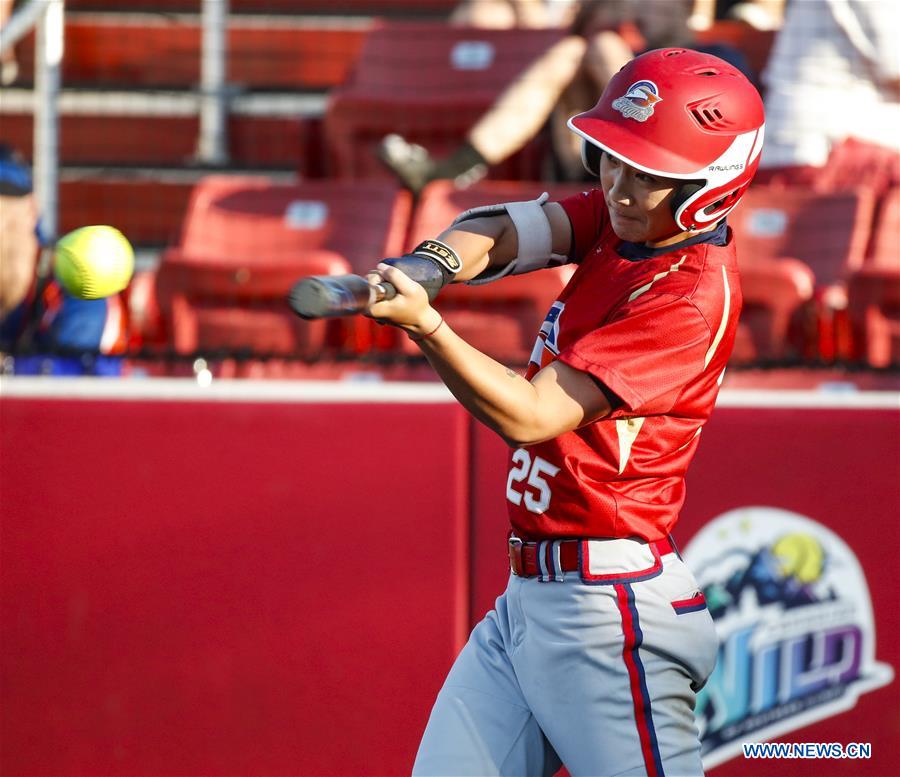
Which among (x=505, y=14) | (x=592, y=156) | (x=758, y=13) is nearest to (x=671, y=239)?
(x=592, y=156)

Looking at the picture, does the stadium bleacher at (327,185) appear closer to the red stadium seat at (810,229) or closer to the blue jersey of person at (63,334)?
the red stadium seat at (810,229)

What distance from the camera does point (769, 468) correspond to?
12.0 feet

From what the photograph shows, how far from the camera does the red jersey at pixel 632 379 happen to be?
2.19 m

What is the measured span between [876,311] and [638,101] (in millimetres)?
2761

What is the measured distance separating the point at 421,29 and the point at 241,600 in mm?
3864

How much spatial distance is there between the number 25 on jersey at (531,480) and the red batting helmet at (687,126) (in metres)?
0.50

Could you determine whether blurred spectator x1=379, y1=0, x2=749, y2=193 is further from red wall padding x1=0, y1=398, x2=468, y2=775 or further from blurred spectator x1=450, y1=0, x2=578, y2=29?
red wall padding x1=0, y1=398, x2=468, y2=775

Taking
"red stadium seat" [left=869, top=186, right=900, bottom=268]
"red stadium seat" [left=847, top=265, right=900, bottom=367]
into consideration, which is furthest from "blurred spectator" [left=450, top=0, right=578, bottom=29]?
"red stadium seat" [left=847, top=265, right=900, bottom=367]

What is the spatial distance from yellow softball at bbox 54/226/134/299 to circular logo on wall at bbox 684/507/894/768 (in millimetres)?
1832

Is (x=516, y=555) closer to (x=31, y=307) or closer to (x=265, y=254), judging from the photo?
(x=31, y=307)

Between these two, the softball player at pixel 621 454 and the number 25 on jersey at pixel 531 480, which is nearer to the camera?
the softball player at pixel 621 454

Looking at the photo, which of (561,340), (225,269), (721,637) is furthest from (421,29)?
(561,340)

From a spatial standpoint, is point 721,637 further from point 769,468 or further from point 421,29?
point 421,29

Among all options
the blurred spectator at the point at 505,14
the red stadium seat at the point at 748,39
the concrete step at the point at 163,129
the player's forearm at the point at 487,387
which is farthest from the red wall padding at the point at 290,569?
the blurred spectator at the point at 505,14
